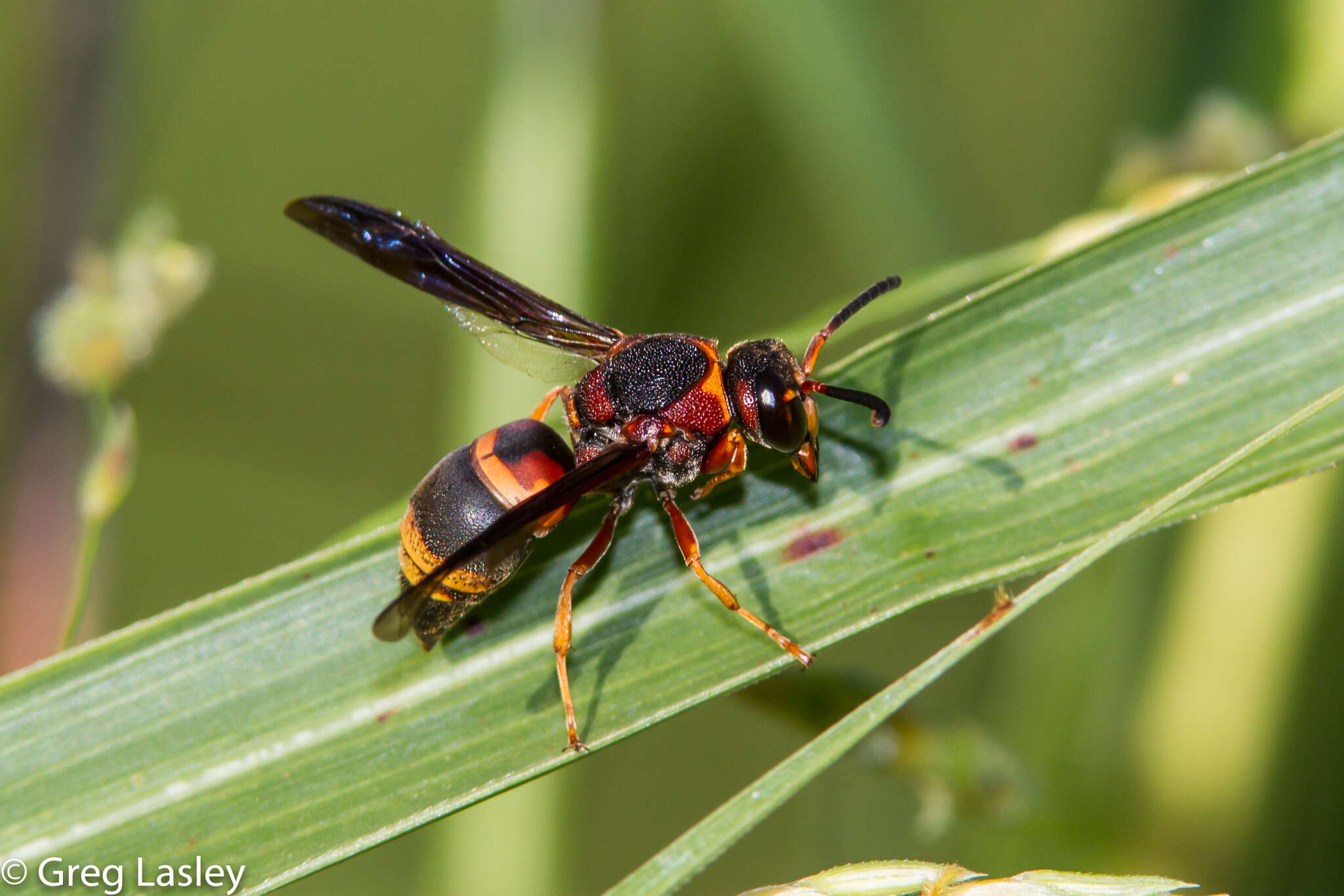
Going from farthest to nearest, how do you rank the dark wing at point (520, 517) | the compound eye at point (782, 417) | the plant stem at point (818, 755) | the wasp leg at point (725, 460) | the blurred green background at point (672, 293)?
the blurred green background at point (672, 293)
the wasp leg at point (725, 460)
the compound eye at point (782, 417)
the dark wing at point (520, 517)
the plant stem at point (818, 755)

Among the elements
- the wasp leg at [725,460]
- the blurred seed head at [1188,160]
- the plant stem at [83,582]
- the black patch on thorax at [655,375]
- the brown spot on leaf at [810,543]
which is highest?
the blurred seed head at [1188,160]

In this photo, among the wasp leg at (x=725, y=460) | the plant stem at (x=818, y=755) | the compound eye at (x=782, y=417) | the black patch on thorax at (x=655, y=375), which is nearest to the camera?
the plant stem at (x=818, y=755)

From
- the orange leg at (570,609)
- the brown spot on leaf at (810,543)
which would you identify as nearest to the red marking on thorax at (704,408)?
the orange leg at (570,609)

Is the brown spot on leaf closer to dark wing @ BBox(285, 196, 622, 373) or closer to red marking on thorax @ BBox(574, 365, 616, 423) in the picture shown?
red marking on thorax @ BBox(574, 365, 616, 423)

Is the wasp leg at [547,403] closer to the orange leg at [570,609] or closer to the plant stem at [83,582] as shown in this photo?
the orange leg at [570,609]

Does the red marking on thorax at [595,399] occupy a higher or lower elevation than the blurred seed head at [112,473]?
higher

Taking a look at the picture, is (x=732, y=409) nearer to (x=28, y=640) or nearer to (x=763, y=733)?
(x=28, y=640)

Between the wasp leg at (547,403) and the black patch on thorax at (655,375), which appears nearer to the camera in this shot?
the black patch on thorax at (655,375)
